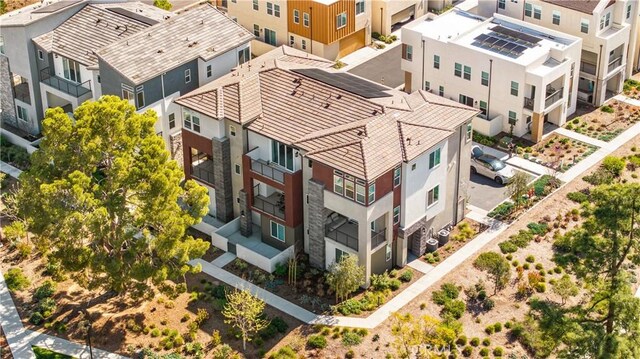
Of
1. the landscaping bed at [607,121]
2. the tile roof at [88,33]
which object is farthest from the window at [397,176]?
the tile roof at [88,33]

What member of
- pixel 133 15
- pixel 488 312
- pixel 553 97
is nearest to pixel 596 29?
pixel 553 97

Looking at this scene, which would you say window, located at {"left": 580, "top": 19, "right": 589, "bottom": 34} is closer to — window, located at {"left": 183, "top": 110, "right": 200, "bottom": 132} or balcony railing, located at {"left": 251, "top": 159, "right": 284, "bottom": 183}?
balcony railing, located at {"left": 251, "top": 159, "right": 284, "bottom": 183}

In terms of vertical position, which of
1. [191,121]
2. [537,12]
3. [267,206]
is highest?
[537,12]

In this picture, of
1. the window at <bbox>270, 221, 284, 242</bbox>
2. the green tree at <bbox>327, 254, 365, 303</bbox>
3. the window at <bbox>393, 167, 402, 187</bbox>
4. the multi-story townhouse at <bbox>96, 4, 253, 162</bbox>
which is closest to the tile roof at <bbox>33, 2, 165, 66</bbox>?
the multi-story townhouse at <bbox>96, 4, 253, 162</bbox>

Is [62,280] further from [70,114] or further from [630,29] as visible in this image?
[630,29]

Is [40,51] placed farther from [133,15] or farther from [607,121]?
[607,121]

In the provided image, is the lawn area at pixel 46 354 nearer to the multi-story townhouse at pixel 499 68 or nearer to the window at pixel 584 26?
the multi-story townhouse at pixel 499 68

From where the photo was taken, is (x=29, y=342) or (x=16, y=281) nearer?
(x=29, y=342)

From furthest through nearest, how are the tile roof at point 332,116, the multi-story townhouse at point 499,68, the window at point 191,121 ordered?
1. the multi-story townhouse at point 499,68
2. the window at point 191,121
3. the tile roof at point 332,116
